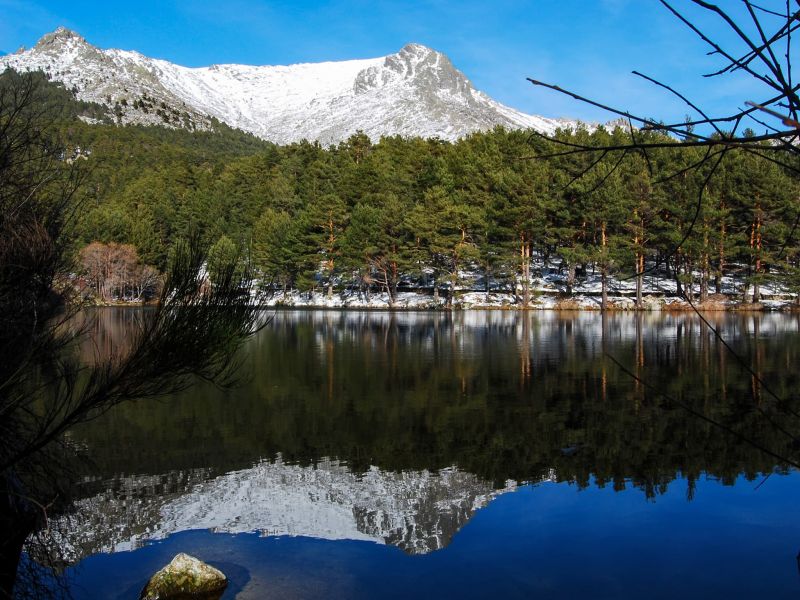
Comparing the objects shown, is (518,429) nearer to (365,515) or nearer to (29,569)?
(365,515)

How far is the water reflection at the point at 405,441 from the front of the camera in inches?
308

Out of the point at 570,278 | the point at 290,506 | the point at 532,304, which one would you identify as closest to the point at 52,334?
the point at 290,506

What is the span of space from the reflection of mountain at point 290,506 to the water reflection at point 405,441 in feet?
0.09

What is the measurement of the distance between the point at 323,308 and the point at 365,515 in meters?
45.6

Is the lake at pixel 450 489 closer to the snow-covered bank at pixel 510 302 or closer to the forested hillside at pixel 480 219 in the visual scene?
the forested hillside at pixel 480 219

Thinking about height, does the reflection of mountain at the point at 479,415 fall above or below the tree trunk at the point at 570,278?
below

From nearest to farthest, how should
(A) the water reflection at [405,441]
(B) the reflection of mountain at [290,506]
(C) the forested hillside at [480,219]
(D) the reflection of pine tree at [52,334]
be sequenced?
(D) the reflection of pine tree at [52,334], (B) the reflection of mountain at [290,506], (A) the water reflection at [405,441], (C) the forested hillside at [480,219]

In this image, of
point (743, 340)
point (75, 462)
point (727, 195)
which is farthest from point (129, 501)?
point (727, 195)

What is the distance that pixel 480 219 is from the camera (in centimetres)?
4694

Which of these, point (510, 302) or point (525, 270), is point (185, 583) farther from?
point (510, 302)

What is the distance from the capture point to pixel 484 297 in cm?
5050

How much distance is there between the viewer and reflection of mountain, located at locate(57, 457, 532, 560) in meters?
7.24

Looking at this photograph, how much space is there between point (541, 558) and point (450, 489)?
2109 millimetres

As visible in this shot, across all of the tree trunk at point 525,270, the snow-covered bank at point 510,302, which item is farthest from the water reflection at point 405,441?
the tree trunk at point 525,270
